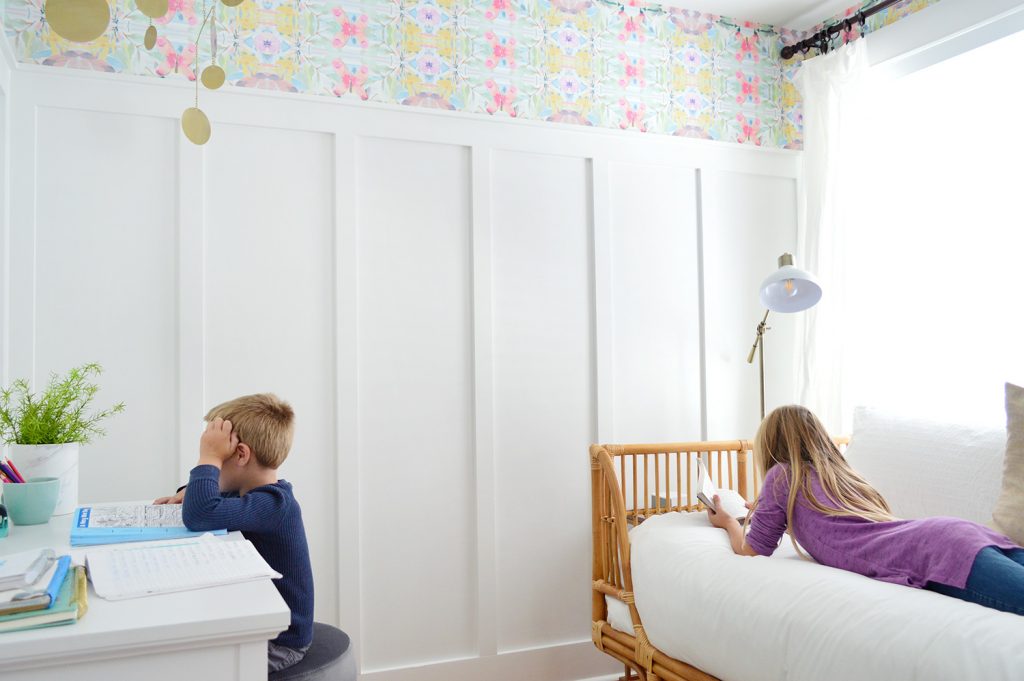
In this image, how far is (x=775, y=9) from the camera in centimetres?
310

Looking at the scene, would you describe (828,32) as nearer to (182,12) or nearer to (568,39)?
(568,39)

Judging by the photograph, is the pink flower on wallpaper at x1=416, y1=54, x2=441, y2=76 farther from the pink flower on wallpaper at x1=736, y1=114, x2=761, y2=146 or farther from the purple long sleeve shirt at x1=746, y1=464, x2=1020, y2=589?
the purple long sleeve shirt at x1=746, y1=464, x2=1020, y2=589

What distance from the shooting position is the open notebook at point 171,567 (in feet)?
3.37

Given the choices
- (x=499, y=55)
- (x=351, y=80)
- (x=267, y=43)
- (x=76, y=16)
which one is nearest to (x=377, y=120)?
(x=351, y=80)

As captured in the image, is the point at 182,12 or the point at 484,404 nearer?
the point at 182,12

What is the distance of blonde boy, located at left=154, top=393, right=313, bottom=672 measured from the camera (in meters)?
1.44

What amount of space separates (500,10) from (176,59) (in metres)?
1.07

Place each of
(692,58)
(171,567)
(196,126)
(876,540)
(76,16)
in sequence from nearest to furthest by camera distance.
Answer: (171,567)
(76,16)
(876,540)
(196,126)
(692,58)

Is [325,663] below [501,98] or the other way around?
below

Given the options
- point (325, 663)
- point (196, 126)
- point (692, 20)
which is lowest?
point (325, 663)

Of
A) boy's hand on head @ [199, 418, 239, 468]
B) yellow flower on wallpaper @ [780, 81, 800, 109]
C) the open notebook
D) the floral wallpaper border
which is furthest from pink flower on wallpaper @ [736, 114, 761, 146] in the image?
the open notebook

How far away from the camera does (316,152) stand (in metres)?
2.59

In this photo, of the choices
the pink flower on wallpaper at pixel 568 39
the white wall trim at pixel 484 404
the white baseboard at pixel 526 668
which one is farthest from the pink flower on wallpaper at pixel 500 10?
the white baseboard at pixel 526 668

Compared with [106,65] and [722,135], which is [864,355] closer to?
[722,135]
